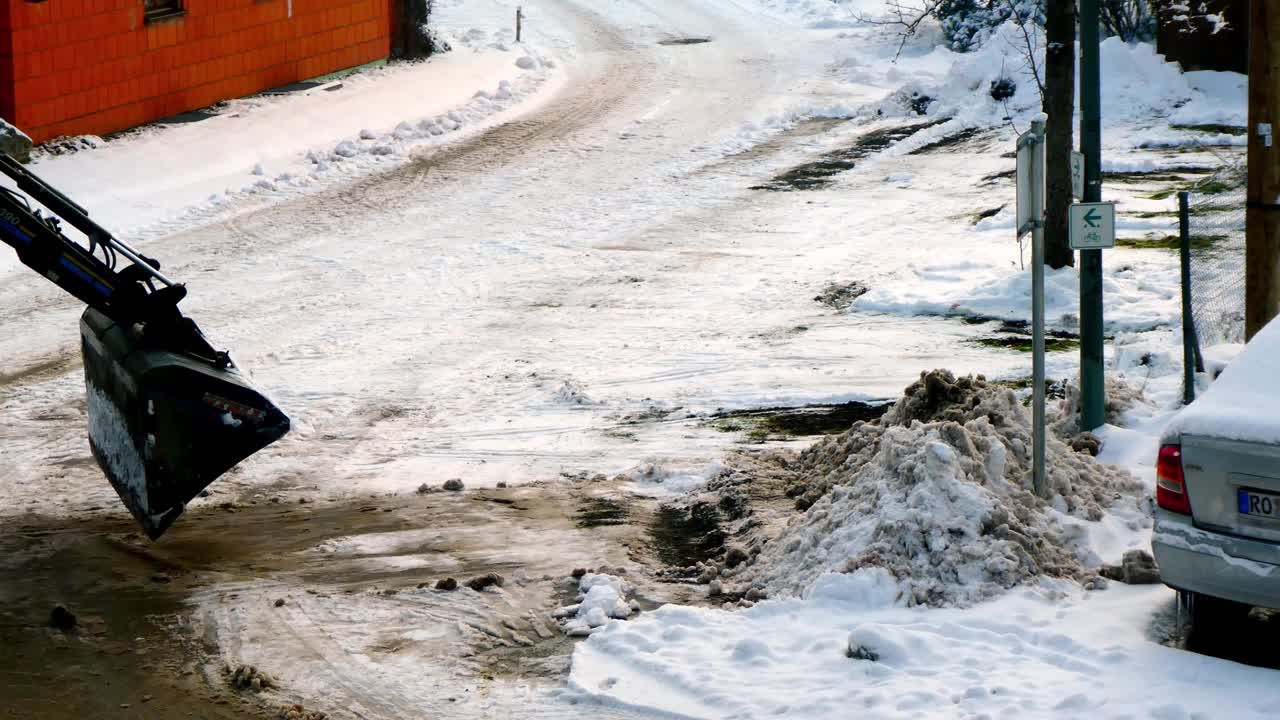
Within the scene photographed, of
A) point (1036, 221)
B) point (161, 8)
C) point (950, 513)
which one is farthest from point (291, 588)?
point (161, 8)

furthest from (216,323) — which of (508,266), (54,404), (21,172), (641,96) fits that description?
(641,96)

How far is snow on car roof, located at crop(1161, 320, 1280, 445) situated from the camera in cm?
631

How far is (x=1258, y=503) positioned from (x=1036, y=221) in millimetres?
2167

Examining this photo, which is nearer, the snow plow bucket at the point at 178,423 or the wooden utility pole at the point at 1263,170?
the snow plow bucket at the point at 178,423

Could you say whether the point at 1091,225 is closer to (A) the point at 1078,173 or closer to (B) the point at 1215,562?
(A) the point at 1078,173

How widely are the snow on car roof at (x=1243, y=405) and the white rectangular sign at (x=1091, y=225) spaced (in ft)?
6.35

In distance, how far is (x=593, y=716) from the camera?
657cm

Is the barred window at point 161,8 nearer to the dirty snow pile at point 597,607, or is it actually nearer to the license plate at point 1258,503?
the dirty snow pile at point 597,607

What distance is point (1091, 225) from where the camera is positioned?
891 cm

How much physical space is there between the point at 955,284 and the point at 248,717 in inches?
363

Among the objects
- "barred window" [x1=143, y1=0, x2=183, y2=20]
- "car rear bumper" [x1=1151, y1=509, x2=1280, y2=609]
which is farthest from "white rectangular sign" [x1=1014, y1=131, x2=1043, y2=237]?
"barred window" [x1=143, y1=0, x2=183, y2=20]

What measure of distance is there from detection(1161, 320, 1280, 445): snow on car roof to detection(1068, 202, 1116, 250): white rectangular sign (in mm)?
1937

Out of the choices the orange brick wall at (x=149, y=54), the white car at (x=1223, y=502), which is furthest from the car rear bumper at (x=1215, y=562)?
the orange brick wall at (x=149, y=54)

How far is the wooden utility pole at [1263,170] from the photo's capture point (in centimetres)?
964
